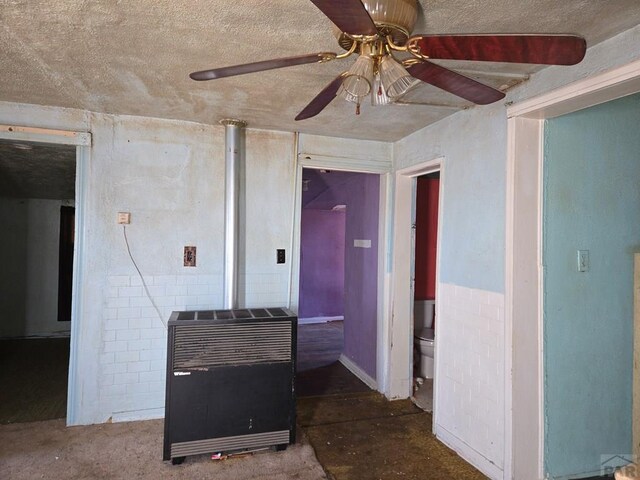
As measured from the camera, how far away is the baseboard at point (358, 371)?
355 centimetres

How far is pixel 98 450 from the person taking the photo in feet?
7.93

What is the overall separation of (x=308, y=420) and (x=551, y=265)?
6.37 feet

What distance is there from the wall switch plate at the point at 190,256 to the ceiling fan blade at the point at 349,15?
2236mm

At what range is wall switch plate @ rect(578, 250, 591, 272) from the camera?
2.15 m

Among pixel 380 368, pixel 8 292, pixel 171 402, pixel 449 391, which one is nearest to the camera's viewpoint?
pixel 171 402

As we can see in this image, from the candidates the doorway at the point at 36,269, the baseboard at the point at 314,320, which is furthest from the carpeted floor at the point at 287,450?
the baseboard at the point at 314,320

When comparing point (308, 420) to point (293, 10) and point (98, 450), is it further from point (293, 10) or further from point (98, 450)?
point (293, 10)

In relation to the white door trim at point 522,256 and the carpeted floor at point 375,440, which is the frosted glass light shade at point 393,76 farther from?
the carpeted floor at point 375,440

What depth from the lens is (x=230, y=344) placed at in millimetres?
2357

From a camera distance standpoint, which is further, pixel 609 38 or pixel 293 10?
pixel 609 38

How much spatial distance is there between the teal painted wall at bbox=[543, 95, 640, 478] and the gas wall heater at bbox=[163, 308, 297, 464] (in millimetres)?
1487

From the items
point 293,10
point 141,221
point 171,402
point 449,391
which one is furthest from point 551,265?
A: point 141,221

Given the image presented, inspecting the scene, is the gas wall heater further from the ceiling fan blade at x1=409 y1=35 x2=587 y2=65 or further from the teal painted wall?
the ceiling fan blade at x1=409 y1=35 x2=587 y2=65

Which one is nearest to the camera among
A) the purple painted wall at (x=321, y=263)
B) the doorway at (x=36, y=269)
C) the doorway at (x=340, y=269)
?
the doorway at (x=340, y=269)
